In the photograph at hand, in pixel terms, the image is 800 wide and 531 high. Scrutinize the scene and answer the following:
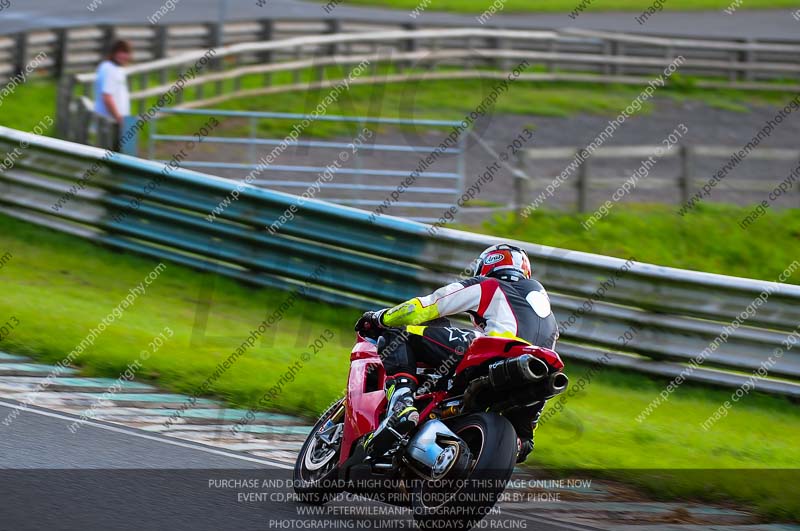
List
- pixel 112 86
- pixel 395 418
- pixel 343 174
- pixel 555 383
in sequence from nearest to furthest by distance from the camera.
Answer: pixel 555 383
pixel 395 418
pixel 112 86
pixel 343 174

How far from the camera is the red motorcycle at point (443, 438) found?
657cm

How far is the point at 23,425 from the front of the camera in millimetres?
8648

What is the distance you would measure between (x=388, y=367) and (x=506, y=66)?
75.8ft

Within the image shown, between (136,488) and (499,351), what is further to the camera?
(136,488)

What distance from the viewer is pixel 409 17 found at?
3753 cm

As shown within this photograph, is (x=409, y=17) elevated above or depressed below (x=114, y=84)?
above

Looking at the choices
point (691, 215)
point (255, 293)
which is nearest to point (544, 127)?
point (691, 215)

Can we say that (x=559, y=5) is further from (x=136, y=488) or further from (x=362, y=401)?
(x=136, y=488)

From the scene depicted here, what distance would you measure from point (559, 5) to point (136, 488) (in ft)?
118

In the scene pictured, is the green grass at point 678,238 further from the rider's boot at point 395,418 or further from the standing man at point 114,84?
the rider's boot at point 395,418

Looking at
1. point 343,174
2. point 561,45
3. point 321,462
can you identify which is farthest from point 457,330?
point 561,45

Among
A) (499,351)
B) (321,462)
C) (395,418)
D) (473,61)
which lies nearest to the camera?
(499,351)

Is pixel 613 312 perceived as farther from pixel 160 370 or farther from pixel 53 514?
pixel 53 514

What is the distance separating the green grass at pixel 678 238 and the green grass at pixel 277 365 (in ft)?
14.2
